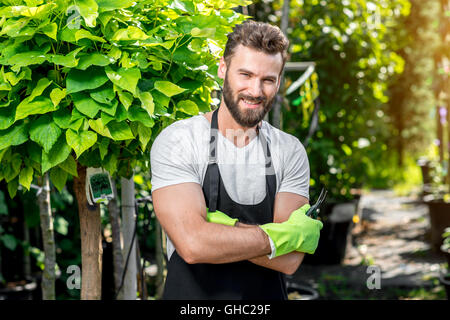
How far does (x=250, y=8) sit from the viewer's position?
5.25 m

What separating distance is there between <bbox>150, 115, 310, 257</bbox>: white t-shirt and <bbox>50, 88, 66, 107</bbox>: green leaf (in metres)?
0.35

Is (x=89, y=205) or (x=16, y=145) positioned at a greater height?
(x=16, y=145)

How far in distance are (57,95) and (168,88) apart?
14.0 inches

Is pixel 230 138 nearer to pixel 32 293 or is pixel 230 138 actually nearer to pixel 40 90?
pixel 40 90

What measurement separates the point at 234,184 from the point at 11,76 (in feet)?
2.60

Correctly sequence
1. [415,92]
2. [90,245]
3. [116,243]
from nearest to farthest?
[90,245] < [116,243] < [415,92]

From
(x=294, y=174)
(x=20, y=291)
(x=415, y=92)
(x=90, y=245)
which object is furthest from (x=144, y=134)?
(x=415, y=92)

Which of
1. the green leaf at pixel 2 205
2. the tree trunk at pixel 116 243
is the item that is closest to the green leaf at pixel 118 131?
the tree trunk at pixel 116 243

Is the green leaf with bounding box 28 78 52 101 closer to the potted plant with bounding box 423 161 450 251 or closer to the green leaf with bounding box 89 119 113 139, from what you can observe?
the green leaf with bounding box 89 119 113 139

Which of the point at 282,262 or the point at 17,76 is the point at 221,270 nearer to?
the point at 282,262

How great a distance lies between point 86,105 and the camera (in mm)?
2033

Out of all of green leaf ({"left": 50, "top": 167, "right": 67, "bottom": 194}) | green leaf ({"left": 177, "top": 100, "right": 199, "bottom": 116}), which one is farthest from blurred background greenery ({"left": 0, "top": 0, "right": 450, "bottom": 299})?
green leaf ({"left": 177, "top": 100, "right": 199, "bottom": 116})

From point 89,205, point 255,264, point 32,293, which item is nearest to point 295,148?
point 255,264

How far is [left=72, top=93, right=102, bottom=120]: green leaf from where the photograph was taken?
79.6 inches
